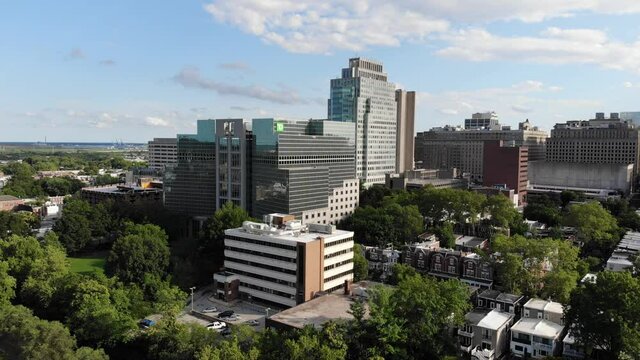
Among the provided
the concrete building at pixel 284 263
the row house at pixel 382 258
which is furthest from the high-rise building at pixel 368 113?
the concrete building at pixel 284 263

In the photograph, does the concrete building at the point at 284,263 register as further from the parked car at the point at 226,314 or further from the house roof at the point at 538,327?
the house roof at the point at 538,327

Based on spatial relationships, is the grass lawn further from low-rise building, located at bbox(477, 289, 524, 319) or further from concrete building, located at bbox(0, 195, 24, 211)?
concrete building, located at bbox(0, 195, 24, 211)

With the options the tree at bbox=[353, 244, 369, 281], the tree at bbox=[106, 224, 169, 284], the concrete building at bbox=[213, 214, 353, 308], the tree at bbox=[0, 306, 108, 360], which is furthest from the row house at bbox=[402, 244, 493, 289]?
the tree at bbox=[0, 306, 108, 360]

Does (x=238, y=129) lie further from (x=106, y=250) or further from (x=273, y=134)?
(x=106, y=250)

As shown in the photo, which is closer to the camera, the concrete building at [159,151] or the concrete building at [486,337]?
the concrete building at [486,337]

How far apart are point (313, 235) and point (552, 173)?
95.4m

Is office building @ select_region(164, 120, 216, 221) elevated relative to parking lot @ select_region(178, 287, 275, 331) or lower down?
elevated

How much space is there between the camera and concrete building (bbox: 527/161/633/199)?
396ft

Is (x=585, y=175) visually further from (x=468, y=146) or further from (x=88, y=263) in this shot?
(x=88, y=263)

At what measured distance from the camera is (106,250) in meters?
78.4

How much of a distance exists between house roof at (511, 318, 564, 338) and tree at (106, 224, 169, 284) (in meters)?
35.8

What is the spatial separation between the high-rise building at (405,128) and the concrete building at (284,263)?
9295 centimetres

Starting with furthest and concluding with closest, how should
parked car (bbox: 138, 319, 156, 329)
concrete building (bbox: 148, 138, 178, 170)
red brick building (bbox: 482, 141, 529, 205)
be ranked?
concrete building (bbox: 148, 138, 178, 170)
red brick building (bbox: 482, 141, 529, 205)
parked car (bbox: 138, 319, 156, 329)

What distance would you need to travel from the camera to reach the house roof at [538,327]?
39828 millimetres
